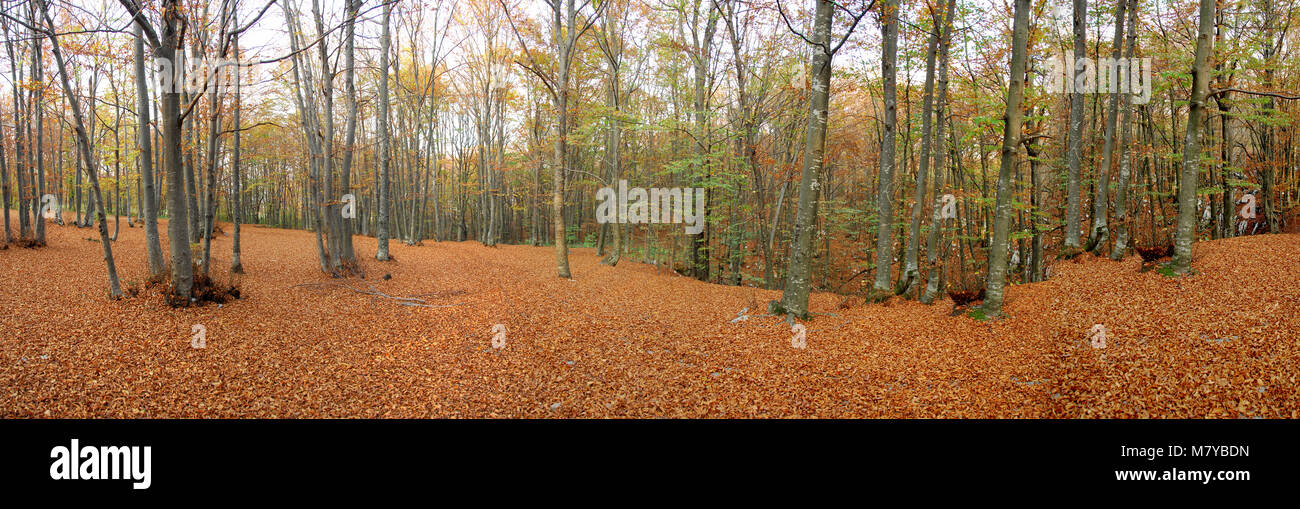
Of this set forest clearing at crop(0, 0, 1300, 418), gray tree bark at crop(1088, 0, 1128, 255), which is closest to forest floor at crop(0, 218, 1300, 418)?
forest clearing at crop(0, 0, 1300, 418)

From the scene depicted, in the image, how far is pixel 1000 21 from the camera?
10.7 meters

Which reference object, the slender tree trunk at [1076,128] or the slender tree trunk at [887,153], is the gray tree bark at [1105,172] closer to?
the slender tree trunk at [1076,128]

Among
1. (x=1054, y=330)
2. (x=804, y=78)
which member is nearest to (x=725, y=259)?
(x=804, y=78)

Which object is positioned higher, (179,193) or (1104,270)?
(179,193)

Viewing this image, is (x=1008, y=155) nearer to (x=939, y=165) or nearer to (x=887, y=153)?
(x=887, y=153)

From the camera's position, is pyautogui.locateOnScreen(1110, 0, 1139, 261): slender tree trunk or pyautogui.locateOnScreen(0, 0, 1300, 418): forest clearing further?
pyautogui.locateOnScreen(1110, 0, 1139, 261): slender tree trunk

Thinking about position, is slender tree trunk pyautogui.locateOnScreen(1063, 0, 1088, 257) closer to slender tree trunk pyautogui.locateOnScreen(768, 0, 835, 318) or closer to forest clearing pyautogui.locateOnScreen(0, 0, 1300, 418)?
forest clearing pyautogui.locateOnScreen(0, 0, 1300, 418)

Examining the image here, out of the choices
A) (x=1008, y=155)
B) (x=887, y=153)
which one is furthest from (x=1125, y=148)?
(x=1008, y=155)

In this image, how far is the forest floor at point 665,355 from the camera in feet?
12.1

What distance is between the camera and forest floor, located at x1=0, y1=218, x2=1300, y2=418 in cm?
369

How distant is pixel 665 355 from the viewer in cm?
542

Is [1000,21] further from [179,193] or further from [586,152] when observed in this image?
[586,152]

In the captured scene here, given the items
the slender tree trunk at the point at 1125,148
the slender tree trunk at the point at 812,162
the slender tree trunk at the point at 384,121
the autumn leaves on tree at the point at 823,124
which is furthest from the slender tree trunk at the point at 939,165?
the slender tree trunk at the point at 384,121

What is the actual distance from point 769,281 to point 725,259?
8.85 feet
